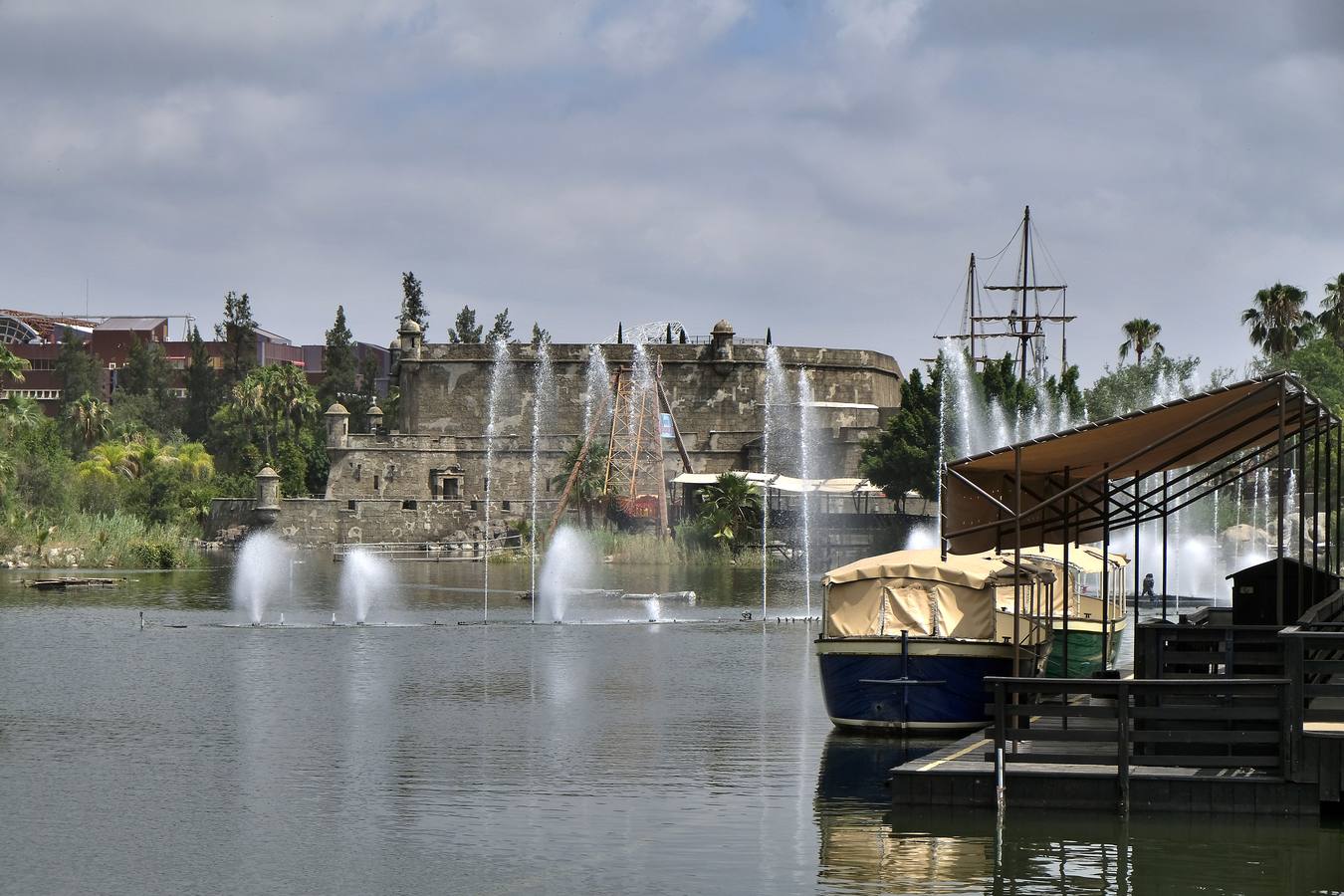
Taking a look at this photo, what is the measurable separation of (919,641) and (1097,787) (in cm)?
525

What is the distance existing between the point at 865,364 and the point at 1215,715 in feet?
261

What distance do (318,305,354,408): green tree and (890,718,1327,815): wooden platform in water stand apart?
100 metres

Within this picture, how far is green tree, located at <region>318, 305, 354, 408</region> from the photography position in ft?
383

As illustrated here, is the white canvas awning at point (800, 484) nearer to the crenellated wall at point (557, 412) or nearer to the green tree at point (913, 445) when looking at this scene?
the green tree at point (913, 445)

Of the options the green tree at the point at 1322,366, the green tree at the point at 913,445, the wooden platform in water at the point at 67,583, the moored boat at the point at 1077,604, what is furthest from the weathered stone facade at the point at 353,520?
the moored boat at the point at 1077,604

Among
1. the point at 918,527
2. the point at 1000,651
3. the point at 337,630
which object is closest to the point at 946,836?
the point at 1000,651

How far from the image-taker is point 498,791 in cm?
1844

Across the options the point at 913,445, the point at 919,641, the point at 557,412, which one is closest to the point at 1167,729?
A: the point at 919,641

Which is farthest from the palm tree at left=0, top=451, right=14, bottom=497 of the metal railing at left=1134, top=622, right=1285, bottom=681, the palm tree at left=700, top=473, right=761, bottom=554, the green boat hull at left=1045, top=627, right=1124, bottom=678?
the metal railing at left=1134, top=622, right=1285, bottom=681

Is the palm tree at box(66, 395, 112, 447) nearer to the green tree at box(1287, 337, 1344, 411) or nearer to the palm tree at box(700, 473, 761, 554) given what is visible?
the palm tree at box(700, 473, 761, 554)

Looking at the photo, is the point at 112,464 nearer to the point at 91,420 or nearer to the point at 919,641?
the point at 91,420

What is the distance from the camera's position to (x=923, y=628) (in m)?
21.3

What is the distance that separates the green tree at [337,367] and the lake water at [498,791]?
3258 inches

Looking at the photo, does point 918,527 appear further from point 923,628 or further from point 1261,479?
point 923,628
